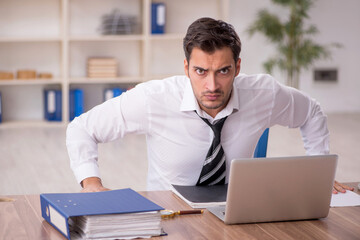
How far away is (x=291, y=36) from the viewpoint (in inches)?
275

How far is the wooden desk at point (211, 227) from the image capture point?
1.59 meters

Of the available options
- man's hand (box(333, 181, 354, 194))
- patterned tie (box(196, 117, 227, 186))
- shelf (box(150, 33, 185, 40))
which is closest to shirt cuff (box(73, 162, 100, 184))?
patterned tie (box(196, 117, 227, 186))

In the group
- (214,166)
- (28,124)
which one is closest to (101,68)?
(28,124)

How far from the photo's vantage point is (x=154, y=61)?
7109mm

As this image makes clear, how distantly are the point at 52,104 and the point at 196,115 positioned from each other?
4.60 m

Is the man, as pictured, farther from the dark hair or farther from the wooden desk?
the wooden desk

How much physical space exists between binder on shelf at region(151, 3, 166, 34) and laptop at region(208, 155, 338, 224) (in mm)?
5132

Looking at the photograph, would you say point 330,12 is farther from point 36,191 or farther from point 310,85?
point 36,191

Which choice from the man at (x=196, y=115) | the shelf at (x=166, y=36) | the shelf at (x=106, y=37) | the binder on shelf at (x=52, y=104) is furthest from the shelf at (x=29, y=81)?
the man at (x=196, y=115)

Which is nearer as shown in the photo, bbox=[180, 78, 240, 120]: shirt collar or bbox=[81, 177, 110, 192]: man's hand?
bbox=[81, 177, 110, 192]: man's hand

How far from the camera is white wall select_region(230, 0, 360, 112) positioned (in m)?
7.19

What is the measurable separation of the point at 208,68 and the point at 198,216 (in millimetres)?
555

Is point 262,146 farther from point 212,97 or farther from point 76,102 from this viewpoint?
point 76,102

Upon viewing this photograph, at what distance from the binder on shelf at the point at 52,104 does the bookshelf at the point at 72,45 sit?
8 cm
